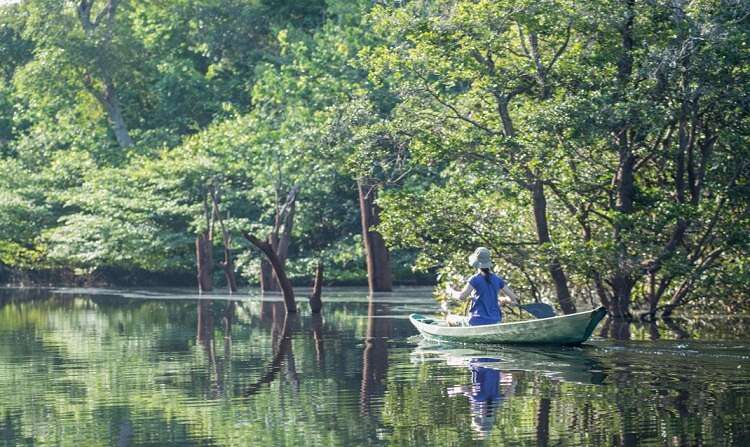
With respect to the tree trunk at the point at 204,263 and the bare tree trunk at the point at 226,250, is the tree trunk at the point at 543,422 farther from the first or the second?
→ the tree trunk at the point at 204,263

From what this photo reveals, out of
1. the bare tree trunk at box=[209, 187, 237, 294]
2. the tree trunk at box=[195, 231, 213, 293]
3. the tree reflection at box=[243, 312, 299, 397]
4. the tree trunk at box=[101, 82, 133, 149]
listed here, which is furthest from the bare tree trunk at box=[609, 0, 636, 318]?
the tree trunk at box=[101, 82, 133, 149]

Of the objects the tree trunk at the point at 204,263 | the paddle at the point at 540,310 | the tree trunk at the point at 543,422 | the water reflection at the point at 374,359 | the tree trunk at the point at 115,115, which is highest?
the tree trunk at the point at 115,115

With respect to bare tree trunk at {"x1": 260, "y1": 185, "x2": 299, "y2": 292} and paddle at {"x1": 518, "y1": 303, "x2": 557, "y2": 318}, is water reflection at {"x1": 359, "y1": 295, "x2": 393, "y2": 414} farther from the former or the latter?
bare tree trunk at {"x1": 260, "y1": 185, "x2": 299, "y2": 292}

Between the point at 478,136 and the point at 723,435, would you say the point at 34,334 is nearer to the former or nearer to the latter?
the point at 478,136

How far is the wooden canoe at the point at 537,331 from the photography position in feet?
62.2

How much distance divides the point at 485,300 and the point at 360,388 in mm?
5794

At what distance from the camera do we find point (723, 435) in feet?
37.2

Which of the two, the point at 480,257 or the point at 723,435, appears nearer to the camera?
the point at 723,435

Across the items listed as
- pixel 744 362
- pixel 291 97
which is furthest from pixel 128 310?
pixel 744 362

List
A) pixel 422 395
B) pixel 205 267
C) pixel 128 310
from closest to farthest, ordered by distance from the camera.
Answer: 1. pixel 422 395
2. pixel 128 310
3. pixel 205 267

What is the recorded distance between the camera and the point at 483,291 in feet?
67.2

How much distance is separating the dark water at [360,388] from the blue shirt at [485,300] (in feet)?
1.65

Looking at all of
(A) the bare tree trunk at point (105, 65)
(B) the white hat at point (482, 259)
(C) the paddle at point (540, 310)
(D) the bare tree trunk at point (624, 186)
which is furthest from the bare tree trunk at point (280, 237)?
(B) the white hat at point (482, 259)

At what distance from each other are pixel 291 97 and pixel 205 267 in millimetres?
6536
